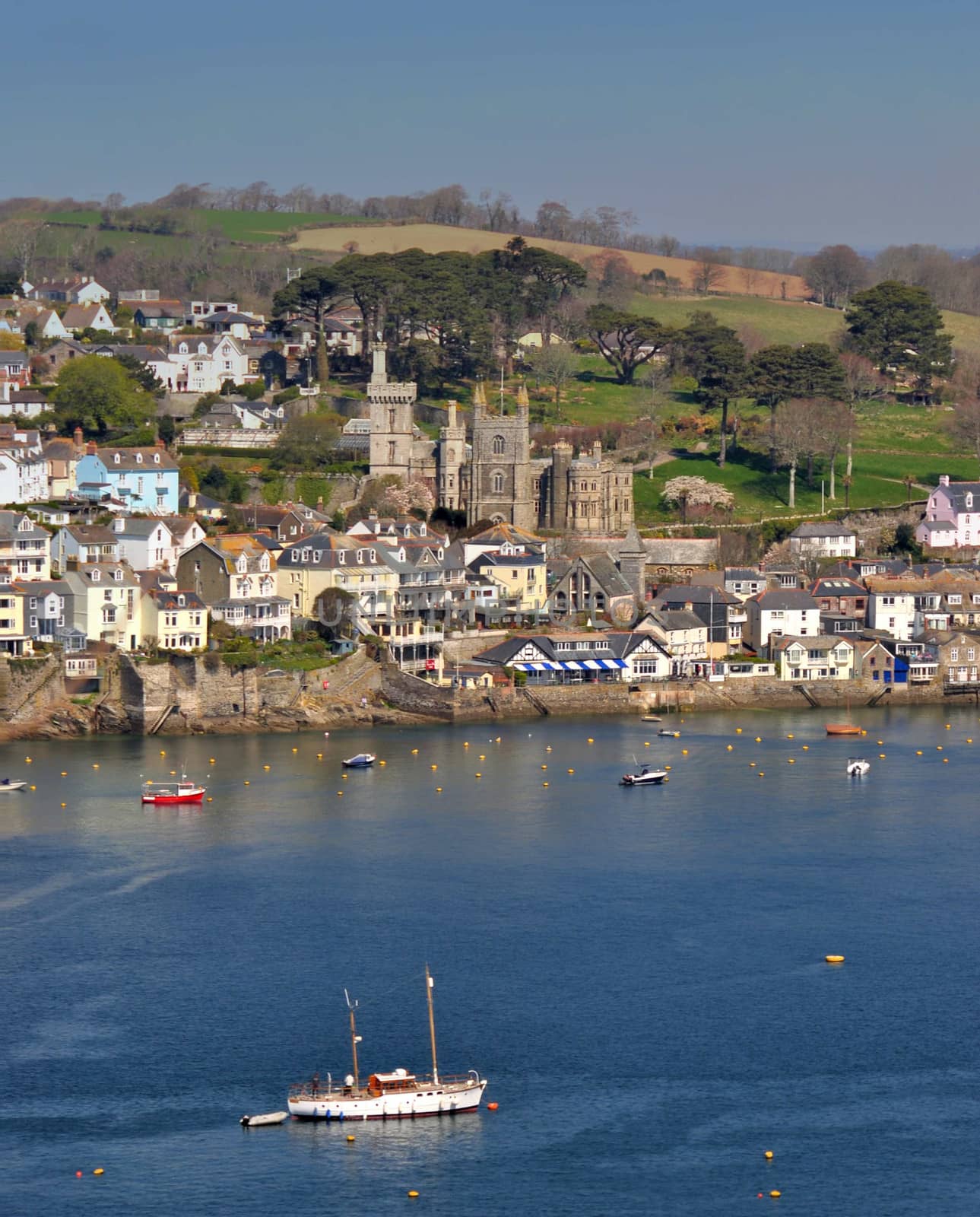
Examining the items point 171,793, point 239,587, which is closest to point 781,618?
point 239,587

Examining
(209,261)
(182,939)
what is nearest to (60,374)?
(209,261)

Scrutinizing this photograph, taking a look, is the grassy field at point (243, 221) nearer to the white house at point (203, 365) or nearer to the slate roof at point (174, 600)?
the white house at point (203, 365)

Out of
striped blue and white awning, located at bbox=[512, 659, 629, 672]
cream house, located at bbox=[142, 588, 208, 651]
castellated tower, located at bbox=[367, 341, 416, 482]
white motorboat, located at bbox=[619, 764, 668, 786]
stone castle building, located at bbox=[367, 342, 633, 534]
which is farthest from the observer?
castellated tower, located at bbox=[367, 341, 416, 482]

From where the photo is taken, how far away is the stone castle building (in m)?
81.6

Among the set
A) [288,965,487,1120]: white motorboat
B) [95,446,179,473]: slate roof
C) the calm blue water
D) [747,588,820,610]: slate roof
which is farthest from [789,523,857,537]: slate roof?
[288,965,487,1120]: white motorboat

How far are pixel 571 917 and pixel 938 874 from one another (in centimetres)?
855

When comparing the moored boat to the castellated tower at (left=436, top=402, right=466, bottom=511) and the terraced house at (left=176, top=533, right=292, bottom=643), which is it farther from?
the castellated tower at (left=436, top=402, right=466, bottom=511)

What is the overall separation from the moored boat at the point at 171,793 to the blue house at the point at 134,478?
72.6ft

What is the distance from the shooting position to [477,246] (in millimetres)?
126125

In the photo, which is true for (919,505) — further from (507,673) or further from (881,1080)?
(881,1080)

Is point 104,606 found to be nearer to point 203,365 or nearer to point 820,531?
point 820,531

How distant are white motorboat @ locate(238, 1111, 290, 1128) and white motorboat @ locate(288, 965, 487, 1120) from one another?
0.22 m

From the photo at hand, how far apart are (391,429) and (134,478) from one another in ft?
32.0

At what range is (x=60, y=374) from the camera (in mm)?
87062
